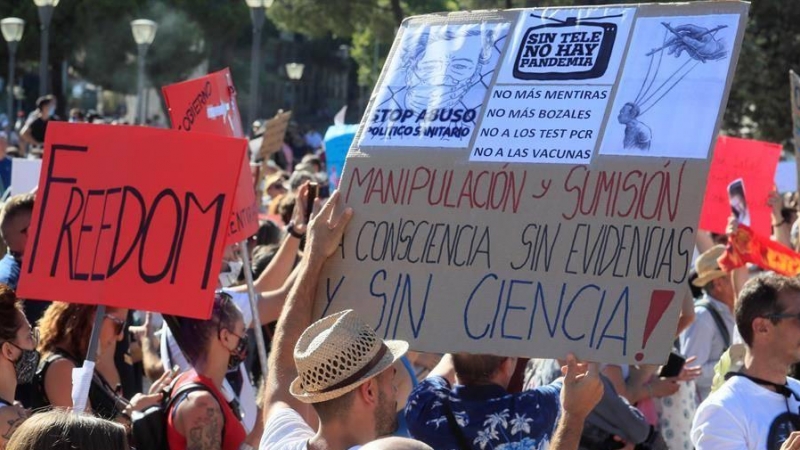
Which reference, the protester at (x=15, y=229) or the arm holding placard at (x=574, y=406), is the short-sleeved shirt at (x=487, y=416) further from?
the protester at (x=15, y=229)

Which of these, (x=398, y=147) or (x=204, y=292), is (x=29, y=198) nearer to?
(x=204, y=292)

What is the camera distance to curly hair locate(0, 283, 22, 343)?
Answer: 4227 millimetres

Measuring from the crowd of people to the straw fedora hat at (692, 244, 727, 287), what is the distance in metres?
0.58

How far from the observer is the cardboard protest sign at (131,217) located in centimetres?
450

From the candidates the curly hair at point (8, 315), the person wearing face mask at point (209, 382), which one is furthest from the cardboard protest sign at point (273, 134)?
the curly hair at point (8, 315)

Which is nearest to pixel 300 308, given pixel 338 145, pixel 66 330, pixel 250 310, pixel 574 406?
pixel 574 406

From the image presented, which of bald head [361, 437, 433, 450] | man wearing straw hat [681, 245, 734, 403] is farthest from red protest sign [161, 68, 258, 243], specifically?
bald head [361, 437, 433, 450]

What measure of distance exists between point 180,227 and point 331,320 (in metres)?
1.54

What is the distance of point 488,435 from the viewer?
371cm

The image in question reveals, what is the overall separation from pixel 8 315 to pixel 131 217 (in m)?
0.58

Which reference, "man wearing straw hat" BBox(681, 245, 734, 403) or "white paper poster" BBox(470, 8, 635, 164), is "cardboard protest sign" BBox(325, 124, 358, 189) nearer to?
"man wearing straw hat" BBox(681, 245, 734, 403)

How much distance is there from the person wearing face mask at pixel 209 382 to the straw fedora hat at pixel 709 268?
310cm

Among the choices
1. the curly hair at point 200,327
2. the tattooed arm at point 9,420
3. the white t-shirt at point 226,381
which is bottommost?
the white t-shirt at point 226,381

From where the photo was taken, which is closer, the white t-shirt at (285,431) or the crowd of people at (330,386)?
the crowd of people at (330,386)
